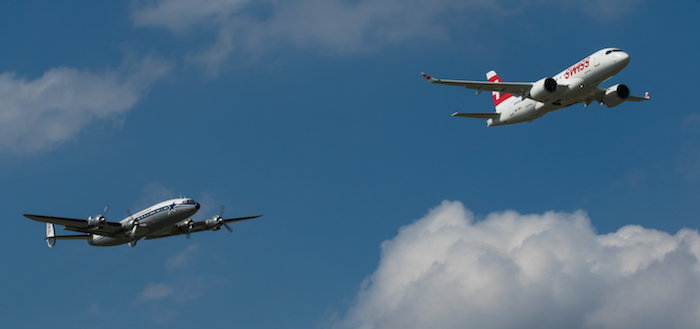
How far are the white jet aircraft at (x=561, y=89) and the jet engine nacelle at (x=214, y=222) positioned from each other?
29.5m

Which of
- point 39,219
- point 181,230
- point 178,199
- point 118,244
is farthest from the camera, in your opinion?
point 181,230

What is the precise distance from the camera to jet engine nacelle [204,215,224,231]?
83875 mm

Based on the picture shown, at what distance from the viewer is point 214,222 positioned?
83812 mm

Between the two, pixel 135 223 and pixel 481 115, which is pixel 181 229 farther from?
pixel 481 115

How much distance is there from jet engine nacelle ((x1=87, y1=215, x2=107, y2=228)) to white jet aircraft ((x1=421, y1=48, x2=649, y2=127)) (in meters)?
35.1

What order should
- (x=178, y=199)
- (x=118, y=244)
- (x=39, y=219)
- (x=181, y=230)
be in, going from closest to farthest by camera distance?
(x=39, y=219)
(x=178, y=199)
(x=118, y=244)
(x=181, y=230)

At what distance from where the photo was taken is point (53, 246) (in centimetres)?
8106

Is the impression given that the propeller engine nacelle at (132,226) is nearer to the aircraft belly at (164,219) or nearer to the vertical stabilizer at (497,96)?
the aircraft belly at (164,219)

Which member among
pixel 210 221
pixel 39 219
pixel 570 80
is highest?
pixel 570 80

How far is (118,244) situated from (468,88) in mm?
40407

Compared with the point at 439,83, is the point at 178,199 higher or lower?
lower

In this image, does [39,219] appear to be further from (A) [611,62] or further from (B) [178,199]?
(A) [611,62]

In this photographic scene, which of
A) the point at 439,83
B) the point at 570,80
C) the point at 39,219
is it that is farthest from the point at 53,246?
the point at 570,80

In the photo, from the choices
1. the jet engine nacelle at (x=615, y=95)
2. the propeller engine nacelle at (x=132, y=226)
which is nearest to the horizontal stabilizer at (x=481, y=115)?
the jet engine nacelle at (x=615, y=95)
